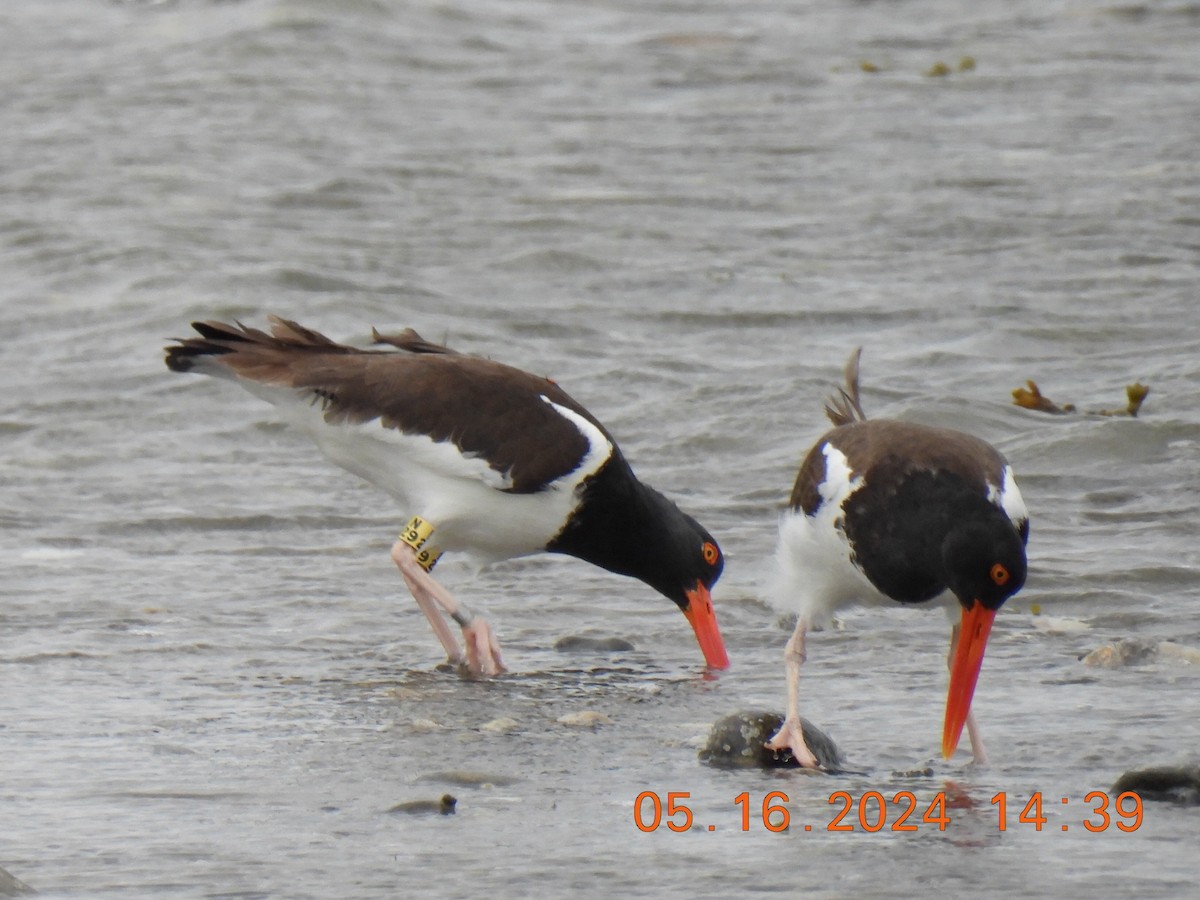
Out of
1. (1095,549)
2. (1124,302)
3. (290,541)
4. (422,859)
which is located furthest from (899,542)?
(1124,302)

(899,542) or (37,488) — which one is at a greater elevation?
(899,542)

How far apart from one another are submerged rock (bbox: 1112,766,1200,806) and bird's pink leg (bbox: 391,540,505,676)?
216 centimetres

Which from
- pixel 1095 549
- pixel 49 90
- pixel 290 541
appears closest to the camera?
pixel 1095 549

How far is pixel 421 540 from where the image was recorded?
6523 mm

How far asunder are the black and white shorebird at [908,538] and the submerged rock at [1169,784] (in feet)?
1.64

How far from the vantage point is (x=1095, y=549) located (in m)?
7.08

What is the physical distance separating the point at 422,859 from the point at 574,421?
2.62 metres

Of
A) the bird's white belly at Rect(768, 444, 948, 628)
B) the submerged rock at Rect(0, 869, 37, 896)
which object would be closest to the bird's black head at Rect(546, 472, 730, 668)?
the bird's white belly at Rect(768, 444, 948, 628)

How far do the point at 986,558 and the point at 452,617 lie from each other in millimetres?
2026

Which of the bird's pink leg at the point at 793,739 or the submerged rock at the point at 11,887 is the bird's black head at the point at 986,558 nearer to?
the bird's pink leg at the point at 793,739

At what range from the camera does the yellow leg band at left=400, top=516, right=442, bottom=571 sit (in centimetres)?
652

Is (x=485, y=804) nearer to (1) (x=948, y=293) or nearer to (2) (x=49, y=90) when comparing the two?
(1) (x=948, y=293)

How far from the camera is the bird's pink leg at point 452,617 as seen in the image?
6035 millimetres
